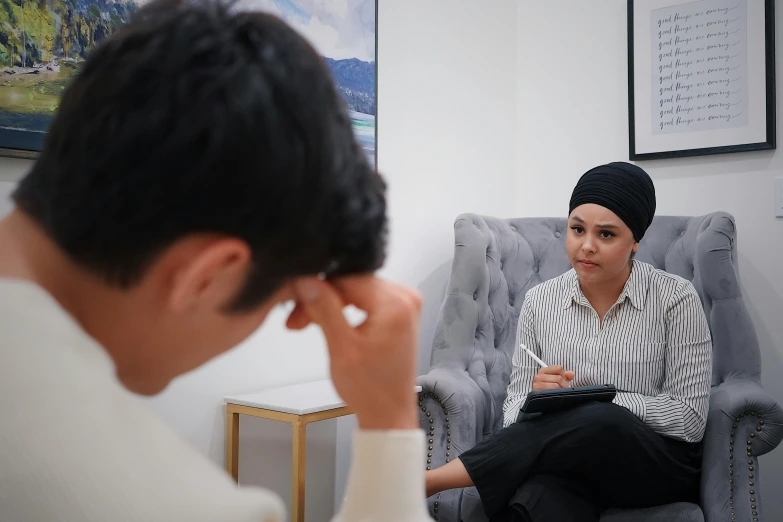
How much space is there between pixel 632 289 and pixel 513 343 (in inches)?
21.5

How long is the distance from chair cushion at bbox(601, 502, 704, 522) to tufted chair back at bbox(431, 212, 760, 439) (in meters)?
0.52

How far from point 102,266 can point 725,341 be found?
218 cm

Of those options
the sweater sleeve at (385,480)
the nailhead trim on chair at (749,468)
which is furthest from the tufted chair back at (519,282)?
the sweater sleeve at (385,480)

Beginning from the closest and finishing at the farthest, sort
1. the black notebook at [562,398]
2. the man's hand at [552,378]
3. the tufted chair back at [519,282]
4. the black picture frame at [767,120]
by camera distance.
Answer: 1. the black notebook at [562,398]
2. the man's hand at [552,378]
3. the tufted chair back at [519,282]
4. the black picture frame at [767,120]

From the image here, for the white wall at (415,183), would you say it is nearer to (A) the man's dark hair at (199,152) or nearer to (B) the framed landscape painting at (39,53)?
(B) the framed landscape painting at (39,53)

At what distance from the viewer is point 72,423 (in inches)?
14.7

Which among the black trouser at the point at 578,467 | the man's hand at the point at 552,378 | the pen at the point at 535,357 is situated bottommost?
the black trouser at the point at 578,467

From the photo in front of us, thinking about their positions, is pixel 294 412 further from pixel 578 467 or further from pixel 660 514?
pixel 660 514

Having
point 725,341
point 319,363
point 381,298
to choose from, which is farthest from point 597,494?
point 381,298

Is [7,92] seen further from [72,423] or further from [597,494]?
[597,494]

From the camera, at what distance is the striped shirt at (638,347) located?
200cm

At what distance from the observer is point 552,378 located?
2.03 metres

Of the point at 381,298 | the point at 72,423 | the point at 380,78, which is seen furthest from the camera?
the point at 380,78

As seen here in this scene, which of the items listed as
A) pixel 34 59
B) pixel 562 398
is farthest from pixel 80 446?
pixel 562 398
